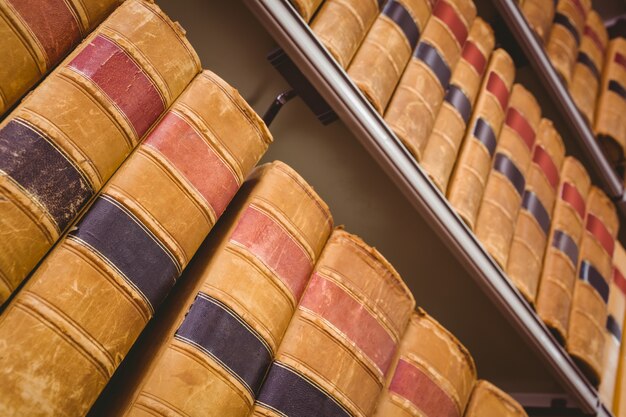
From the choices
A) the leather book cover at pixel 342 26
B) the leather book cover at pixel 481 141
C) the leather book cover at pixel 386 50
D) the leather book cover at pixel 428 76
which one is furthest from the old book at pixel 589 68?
the leather book cover at pixel 342 26

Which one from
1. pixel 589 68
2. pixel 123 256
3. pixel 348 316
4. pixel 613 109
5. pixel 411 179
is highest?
pixel 589 68

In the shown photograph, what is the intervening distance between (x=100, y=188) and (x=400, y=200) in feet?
2.26

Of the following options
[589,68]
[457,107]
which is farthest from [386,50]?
[589,68]

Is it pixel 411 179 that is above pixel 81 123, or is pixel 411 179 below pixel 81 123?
above

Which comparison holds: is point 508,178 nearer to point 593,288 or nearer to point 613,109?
point 593,288

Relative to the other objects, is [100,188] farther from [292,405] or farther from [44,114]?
[292,405]

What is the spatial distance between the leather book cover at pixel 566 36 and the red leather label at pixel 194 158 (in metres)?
1.25

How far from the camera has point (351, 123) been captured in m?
0.87

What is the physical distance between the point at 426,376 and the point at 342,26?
61 cm

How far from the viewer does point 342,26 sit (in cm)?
88

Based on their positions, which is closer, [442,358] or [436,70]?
[442,358]

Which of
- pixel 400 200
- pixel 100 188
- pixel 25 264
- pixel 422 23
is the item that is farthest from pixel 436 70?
pixel 25 264

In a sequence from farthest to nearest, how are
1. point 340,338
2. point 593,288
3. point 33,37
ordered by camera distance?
point 593,288 < point 340,338 < point 33,37

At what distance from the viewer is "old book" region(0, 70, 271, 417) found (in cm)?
48
